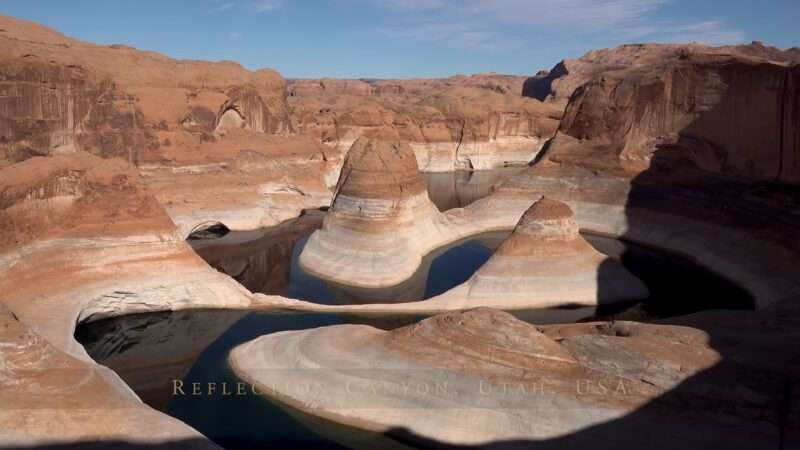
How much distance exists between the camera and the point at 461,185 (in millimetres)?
52812

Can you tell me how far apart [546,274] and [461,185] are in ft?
106

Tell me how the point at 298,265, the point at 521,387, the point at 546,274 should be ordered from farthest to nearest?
the point at 298,265
the point at 546,274
the point at 521,387

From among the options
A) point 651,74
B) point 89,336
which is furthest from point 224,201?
point 651,74

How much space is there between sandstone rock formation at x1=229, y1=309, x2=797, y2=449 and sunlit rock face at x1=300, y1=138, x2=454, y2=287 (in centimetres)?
939

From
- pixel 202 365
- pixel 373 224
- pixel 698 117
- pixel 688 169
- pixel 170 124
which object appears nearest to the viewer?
pixel 202 365

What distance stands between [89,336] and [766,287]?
949 inches

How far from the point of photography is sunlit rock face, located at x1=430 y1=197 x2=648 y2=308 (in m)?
20.4

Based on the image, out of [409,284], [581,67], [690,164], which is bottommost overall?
[409,284]

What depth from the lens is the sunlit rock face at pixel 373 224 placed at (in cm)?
2420

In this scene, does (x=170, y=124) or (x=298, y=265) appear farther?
(x=170, y=124)

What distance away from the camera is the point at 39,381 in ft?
34.1

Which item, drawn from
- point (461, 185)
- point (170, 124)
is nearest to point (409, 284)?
point (170, 124)

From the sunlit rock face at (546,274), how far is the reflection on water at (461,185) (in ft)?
66.8

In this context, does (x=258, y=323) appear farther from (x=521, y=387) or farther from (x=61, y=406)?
(x=521, y=387)
